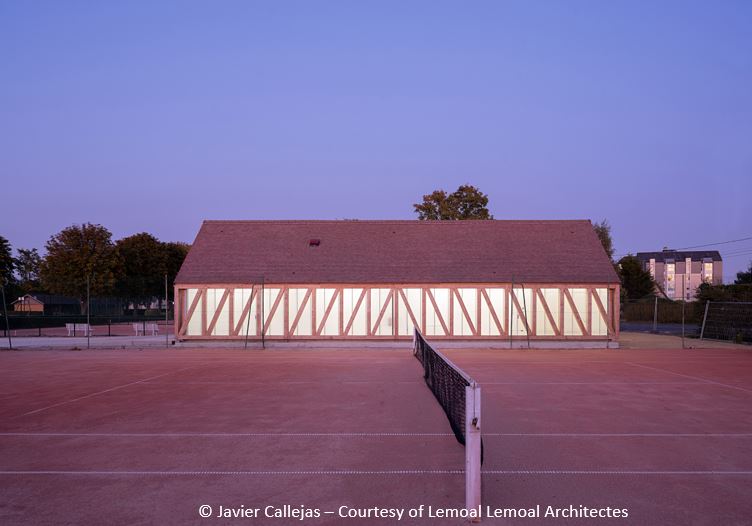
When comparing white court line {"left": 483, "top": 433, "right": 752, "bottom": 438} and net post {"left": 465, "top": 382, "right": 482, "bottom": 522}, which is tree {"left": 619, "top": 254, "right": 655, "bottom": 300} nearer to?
white court line {"left": 483, "top": 433, "right": 752, "bottom": 438}

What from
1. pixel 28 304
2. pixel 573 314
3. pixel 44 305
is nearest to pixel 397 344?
pixel 573 314

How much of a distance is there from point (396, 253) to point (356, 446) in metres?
26.0

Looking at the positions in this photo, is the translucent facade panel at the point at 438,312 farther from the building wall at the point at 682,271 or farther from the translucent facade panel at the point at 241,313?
the building wall at the point at 682,271

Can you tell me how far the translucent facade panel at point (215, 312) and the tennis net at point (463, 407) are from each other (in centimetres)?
1643

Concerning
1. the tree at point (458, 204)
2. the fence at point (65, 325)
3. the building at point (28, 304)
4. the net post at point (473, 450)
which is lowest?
the fence at point (65, 325)

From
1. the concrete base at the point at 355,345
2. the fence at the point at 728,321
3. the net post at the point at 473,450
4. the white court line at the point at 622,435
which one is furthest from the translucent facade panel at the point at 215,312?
the net post at the point at 473,450

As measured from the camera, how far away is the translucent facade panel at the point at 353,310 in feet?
110

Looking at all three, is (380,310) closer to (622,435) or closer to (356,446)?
(622,435)

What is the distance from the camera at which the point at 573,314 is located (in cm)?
3341

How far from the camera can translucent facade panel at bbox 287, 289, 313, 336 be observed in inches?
1323

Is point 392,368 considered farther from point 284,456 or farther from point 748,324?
point 748,324

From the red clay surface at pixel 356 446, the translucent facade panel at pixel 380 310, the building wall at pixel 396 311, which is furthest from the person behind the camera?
the translucent facade panel at pixel 380 310

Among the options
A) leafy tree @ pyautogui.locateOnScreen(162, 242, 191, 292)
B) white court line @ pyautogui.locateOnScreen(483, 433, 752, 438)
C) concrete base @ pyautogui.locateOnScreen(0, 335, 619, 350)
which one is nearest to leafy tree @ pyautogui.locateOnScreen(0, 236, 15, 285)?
leafy tree @ pyautogui.locateOnScreen(162, 242, 191, 292)

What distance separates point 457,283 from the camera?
110 ft
